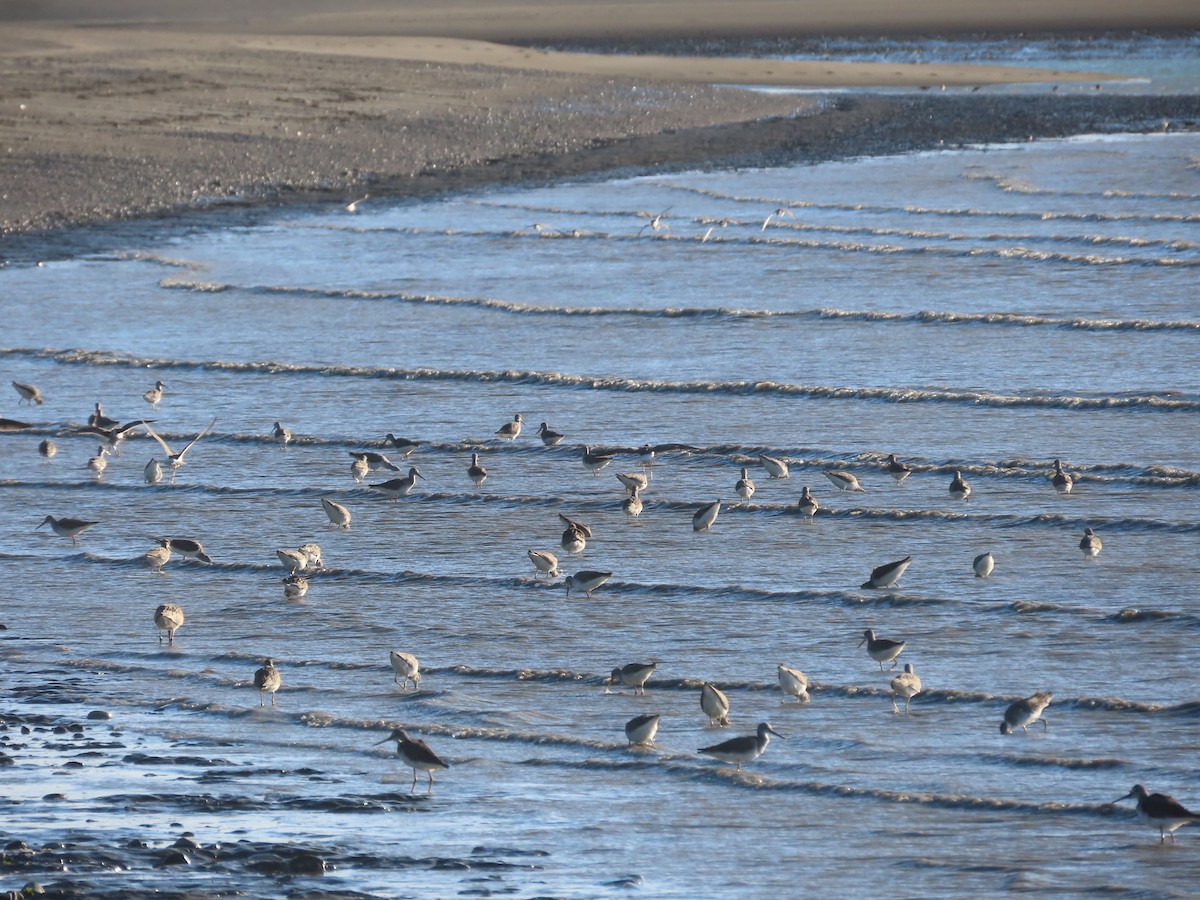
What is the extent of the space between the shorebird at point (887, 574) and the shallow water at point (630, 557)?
10cm

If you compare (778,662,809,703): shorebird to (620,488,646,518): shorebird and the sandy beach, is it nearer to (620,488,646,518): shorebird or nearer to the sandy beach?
(620,488,646,518): shorebird

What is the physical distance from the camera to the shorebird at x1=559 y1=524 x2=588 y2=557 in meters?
13.4

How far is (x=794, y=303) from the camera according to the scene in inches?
906

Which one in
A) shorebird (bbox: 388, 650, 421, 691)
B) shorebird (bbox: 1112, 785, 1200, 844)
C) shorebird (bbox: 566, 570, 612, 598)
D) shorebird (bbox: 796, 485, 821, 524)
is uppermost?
shorebird (bbox: 796, 485, 821, 524)

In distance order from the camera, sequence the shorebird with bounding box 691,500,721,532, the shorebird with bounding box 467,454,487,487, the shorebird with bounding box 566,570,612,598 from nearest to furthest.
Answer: the shorebird with bounding box 566,570,612,598 < the shorebird with bounding box 691,500,721,532 < the shorebird with bounding box 467,454,487,487

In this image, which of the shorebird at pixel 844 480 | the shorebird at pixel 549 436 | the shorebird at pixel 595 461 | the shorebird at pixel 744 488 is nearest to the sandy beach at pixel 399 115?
the shorebird at pixel 549 436

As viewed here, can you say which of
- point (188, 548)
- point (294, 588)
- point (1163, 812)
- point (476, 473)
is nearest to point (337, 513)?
point (188, 548)

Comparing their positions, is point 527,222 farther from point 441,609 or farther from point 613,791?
point 613,791

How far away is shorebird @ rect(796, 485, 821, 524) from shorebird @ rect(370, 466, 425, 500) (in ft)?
10.8

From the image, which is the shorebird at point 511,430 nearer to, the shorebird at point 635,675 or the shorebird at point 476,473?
the shorebird at point 476,473

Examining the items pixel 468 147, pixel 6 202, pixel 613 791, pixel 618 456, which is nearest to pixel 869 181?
pixel 468 147

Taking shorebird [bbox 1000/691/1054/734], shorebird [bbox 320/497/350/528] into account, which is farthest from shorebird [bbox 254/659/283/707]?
shorebird [bbox 1000/691/1054/734]

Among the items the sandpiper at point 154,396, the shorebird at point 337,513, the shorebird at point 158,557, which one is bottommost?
the shorebird at point 158,557

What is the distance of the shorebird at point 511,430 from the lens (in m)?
16.8
